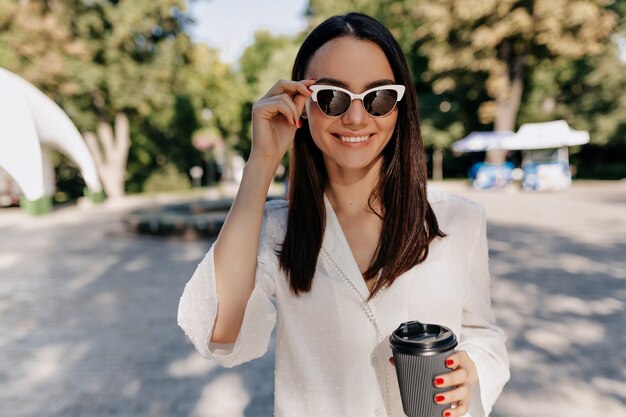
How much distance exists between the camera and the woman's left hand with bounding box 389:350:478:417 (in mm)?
1127

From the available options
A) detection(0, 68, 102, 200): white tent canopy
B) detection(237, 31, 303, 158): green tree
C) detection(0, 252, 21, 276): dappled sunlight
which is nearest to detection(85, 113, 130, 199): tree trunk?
detection(237, 31, 303, 158): green tree

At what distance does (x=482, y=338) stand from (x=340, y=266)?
459 millimetres

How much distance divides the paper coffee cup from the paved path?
9.37ft

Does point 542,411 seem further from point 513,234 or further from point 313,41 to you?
point 513,234

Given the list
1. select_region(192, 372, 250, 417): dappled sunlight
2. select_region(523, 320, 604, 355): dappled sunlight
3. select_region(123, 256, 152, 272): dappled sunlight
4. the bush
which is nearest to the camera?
select_region(192, 372, 250, 417): dappled sunlight

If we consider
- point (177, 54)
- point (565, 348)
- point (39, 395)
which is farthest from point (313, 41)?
point (177, 54)

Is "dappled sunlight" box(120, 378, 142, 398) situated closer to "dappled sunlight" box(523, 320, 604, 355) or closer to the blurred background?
the blurred background

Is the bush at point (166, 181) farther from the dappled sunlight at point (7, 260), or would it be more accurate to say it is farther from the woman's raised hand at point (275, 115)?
the woman's raised hand at point (275, 115)

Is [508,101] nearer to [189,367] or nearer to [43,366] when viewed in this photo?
[189,367]

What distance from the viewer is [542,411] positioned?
3619 mm

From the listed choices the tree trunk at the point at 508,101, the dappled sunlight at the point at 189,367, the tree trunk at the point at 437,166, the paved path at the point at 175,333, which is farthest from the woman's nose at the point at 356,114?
the tree trunk at the point at 437,166

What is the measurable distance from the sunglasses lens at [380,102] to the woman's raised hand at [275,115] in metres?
0.16

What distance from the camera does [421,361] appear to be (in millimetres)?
1102

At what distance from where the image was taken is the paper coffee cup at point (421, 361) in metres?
1.09
